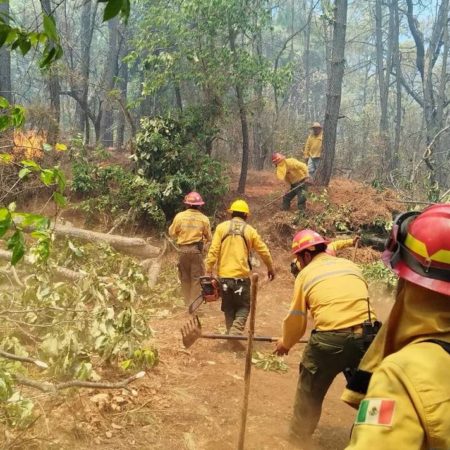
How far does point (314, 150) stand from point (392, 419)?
1235 cm

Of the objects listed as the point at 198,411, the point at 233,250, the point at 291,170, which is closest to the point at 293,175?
the point at 291,170

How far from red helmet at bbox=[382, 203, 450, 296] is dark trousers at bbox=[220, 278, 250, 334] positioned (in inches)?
197

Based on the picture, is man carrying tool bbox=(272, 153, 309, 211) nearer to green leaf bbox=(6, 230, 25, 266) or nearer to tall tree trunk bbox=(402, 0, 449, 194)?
tall tree trunk bbox=(402, 0, 449, 194)

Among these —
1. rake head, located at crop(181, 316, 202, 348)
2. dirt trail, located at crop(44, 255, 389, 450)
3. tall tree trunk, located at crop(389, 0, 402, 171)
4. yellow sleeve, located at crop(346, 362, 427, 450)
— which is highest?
tall tree trunk, located at crop(389, 0, 402, 171)

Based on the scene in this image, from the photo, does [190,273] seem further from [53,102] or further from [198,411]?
[53,102]

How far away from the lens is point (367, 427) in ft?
4.45

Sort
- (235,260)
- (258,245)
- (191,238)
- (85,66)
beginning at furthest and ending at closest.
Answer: (85,66)
(191,238)
(258,245)
(235,260)

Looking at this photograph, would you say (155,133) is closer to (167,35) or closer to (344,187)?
(167,35)

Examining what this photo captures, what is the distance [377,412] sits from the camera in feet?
4.41

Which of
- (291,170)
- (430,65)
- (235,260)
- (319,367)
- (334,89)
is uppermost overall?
(430,65)

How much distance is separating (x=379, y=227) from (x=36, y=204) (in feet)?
26.7

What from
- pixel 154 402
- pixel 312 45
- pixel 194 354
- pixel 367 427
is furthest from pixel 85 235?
pixel 312 45

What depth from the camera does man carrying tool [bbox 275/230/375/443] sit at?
3.90 meters

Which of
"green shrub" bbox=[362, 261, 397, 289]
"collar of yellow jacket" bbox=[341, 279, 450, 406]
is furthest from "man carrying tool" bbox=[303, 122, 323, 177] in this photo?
"collar of yellow jacket" bbox=[341, 279, 450, 406]
